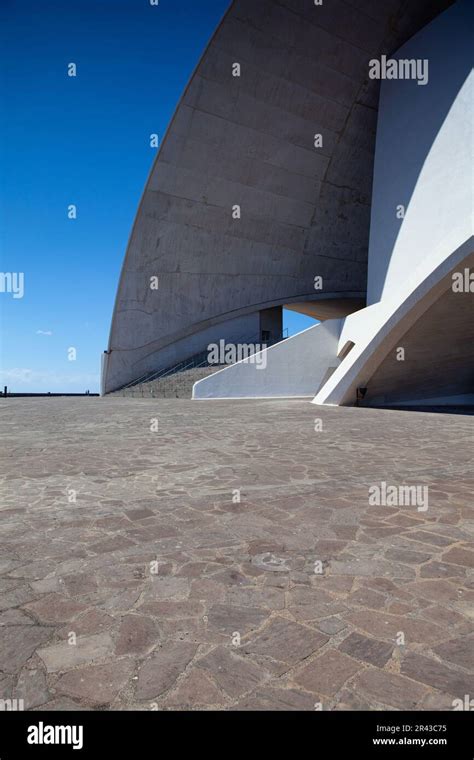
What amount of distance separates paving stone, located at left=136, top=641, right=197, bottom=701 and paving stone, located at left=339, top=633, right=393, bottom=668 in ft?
2.22

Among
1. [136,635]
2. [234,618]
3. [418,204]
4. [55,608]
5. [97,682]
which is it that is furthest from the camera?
[418,204]

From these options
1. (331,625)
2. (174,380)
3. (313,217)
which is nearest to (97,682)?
(331,625)

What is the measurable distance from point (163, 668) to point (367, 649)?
2.88ft

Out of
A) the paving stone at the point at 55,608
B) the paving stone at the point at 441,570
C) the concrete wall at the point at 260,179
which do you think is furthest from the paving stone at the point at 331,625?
the concrete wall at the point at 260,179

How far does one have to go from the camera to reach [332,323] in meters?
22.7

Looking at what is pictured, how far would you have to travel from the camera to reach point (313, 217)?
31.4 metres

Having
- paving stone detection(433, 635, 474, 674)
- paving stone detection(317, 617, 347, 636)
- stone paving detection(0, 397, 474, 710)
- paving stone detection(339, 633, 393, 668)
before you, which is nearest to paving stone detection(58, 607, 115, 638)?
stone paving detection(0, 397, 474, 710)

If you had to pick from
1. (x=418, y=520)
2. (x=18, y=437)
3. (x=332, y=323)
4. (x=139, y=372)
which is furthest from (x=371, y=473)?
(x=139, y=372)

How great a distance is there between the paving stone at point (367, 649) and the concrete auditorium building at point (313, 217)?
1326 centimetres

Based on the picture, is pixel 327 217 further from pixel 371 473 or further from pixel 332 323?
pixel 371 473

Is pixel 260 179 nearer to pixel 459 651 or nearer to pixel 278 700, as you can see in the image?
pixel 459 651

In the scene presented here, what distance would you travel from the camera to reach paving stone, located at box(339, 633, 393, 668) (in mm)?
1946

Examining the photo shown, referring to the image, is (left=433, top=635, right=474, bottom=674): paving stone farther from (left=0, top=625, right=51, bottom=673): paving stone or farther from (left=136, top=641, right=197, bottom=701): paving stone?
(left=0, top=625, right=51, bottom=673): paving stone
